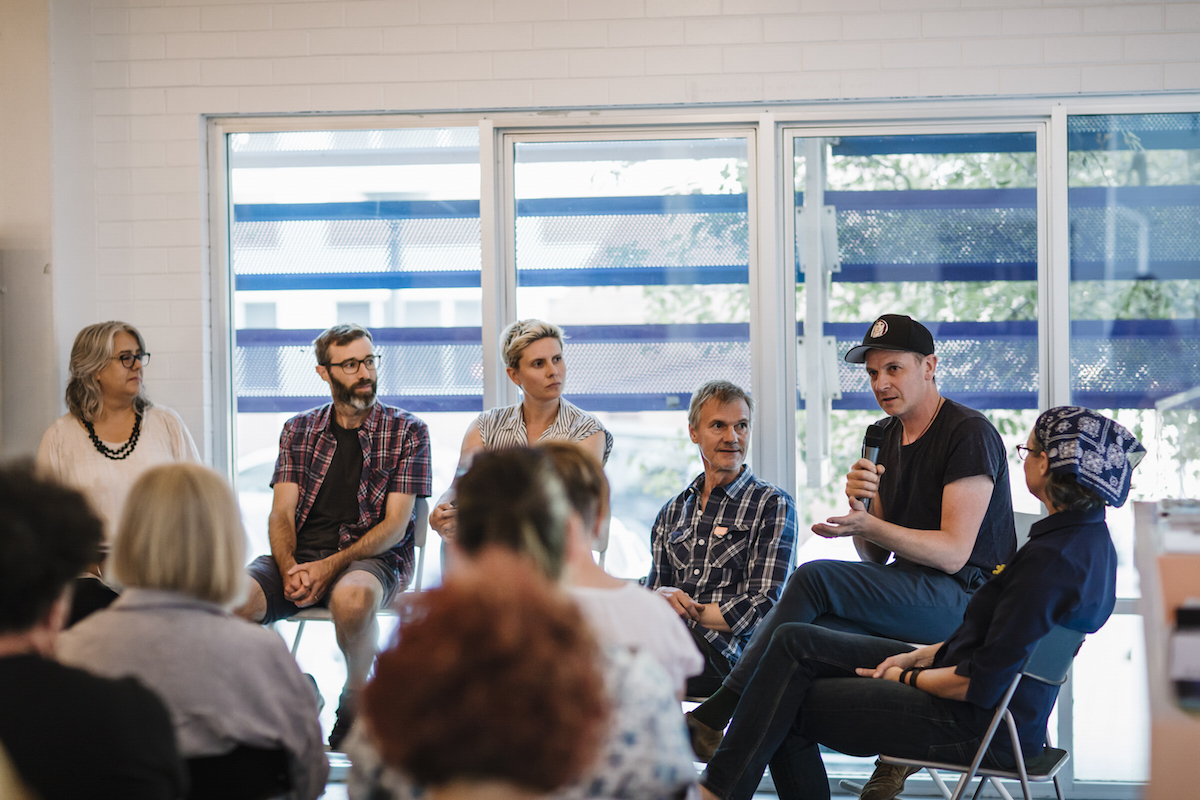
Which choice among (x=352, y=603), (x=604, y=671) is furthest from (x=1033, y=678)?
(x=352, y=603)

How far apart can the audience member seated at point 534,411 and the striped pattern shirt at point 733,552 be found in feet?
1.60

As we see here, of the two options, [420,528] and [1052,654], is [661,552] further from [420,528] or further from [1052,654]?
[1052,654]

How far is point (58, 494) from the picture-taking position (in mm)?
1577

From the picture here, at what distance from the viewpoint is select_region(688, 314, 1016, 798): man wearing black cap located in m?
2.85

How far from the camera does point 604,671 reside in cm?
123

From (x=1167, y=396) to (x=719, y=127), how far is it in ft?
6.15

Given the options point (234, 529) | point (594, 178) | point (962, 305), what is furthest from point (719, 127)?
point (234, 529)

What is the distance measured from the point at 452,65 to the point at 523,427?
54.2 inches

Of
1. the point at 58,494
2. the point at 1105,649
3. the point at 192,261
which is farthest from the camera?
the point at 192,261

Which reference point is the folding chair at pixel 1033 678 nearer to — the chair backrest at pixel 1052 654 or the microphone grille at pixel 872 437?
the chair backrest at pixel 1052 654

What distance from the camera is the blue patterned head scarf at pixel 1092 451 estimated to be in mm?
2355

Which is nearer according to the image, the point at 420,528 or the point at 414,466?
the point at 414,466

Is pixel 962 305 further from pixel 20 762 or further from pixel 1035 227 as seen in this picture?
pixel 20 762

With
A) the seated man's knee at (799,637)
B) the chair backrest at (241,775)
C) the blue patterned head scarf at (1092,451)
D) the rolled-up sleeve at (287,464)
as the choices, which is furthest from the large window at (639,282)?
the chair backrest at (241,775)
